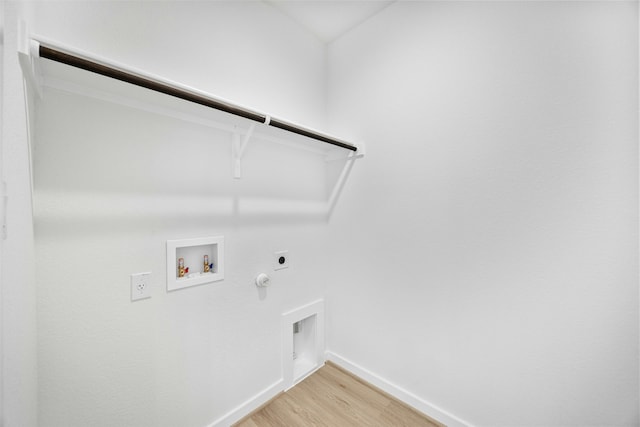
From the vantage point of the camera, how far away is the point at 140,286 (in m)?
1.02

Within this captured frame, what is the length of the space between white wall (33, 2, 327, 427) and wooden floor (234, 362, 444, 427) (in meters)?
0.16

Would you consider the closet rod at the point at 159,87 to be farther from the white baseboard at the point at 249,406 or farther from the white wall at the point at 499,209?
the white baseboard at the point at 249,406

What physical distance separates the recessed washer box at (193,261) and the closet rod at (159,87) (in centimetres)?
63

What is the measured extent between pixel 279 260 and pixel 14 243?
1.10 meters

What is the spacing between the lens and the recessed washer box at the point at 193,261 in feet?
3.60

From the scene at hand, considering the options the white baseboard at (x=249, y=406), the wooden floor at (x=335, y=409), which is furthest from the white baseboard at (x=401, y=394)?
the white baseboard at (x=249, y=406)

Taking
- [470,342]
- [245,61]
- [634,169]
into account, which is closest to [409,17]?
[245,61]

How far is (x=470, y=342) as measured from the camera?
126 cm

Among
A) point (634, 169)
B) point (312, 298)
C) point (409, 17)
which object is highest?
point (409, 17)

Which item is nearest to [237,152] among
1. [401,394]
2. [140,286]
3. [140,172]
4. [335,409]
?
[140,172]

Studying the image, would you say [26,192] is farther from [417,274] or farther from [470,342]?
[470,342]

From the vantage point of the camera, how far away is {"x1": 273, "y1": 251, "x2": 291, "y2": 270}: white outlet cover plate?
5.06 feet

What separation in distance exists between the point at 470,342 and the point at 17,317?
176 cm

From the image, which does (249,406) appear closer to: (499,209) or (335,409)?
(335,409)
